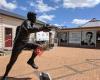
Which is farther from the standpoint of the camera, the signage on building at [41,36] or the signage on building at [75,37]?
the signage on building at [75,37]

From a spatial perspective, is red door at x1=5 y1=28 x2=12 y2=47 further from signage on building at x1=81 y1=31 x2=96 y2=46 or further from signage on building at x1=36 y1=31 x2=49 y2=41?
signage on building at x1=81 y1=31 x2=96 y2=46

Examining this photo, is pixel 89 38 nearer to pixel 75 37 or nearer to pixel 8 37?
pixel 75 37

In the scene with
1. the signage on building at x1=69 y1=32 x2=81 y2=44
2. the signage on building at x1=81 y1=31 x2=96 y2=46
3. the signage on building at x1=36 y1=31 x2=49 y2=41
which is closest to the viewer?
the signage on building at x1=36 y1=31 x2=49 y2=41

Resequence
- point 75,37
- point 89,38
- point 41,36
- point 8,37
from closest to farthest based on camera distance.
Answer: point 8,37 → point 41,36 → point 89,38 → point 75,37

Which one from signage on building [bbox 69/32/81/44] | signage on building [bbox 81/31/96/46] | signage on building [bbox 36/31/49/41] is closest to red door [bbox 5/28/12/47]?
signage on building [bbox 36/31/49/41]

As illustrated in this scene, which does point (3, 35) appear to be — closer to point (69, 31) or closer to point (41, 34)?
point (41, 34)

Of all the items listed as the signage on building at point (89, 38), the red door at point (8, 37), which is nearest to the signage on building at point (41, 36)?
the red door at point (8, 37)

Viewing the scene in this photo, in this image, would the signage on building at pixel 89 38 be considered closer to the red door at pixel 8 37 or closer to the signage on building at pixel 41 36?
the signage on building at pixel 41 36

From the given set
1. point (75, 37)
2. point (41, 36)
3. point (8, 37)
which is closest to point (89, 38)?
point (75, 37)

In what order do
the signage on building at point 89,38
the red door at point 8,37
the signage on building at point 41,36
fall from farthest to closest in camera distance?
the signage on building at point 89,38
the signage on building at point 41,36
the red door at point 8,37

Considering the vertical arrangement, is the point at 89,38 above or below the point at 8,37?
above

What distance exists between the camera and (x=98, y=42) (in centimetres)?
2834

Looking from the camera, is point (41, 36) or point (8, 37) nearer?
point (8, 37)

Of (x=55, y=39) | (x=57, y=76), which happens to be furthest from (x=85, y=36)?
(x=57, y=76)
